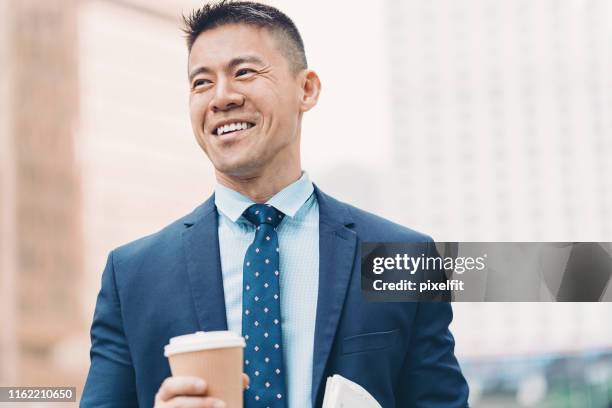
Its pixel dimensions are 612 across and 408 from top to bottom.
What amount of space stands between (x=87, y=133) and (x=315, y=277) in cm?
5259

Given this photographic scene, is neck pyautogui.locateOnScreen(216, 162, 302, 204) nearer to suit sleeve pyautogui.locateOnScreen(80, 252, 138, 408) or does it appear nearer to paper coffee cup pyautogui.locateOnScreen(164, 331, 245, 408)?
suit sleeve pyautogui.locateOnScreen(80, 252, 138, 408)

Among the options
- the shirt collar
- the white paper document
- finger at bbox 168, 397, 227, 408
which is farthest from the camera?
the shirt collar

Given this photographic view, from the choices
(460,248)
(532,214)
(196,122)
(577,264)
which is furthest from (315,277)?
(532,214)

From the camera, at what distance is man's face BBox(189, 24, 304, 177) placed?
6.02 ft

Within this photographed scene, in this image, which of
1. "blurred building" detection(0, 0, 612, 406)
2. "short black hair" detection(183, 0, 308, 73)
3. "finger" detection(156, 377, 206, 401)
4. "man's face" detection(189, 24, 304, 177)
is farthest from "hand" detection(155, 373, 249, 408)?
"blurred building" detection(0, 0, 612, 406)

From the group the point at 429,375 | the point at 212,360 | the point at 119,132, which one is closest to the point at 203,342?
the point at 212,360

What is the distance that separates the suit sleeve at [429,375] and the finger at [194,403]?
69 cm

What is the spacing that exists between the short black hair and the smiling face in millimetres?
16

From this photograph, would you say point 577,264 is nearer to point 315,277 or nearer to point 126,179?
point 315,277

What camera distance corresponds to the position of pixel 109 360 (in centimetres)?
182

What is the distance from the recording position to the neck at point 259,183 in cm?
192

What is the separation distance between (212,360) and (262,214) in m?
0.63

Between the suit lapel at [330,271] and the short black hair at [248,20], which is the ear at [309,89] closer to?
the short black hair at [248,20]

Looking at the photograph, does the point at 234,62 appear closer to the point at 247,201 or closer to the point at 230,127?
the point at 230,127
